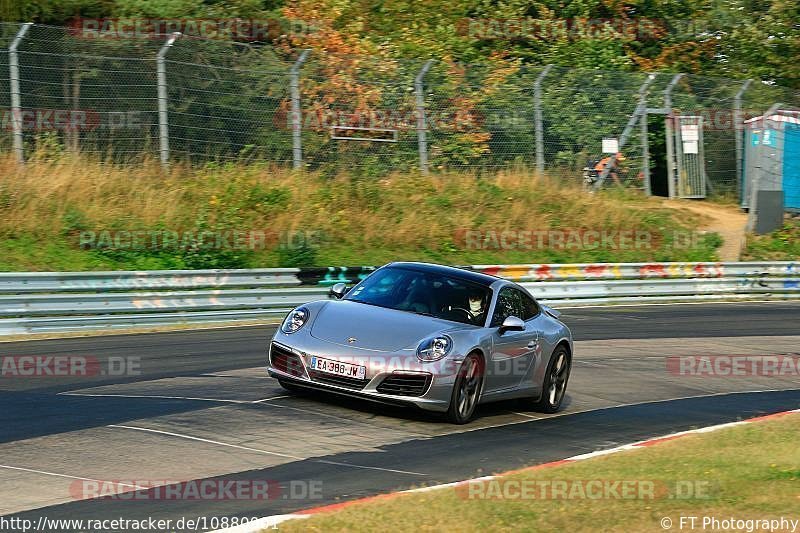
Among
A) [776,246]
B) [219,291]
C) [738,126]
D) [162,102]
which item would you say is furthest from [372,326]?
[738,126]

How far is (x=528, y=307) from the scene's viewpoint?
39.3 ft

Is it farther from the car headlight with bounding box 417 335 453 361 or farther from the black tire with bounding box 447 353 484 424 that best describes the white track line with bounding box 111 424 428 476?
the black tire with bounding box 447 353 484 424

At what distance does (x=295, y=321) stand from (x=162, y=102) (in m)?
13.6

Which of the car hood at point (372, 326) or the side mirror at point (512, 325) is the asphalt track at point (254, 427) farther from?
the side mirror at point (512, 325)

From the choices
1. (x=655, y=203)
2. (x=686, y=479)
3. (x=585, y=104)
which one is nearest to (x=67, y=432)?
(x=686, y=479)

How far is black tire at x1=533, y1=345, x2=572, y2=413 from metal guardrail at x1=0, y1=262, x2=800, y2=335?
7.76 metres

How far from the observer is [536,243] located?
2812 centimetres

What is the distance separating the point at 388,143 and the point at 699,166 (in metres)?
11.7

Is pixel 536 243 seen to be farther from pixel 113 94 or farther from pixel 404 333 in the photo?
pixel 404 333

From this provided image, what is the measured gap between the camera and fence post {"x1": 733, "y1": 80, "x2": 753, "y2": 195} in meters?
33.7

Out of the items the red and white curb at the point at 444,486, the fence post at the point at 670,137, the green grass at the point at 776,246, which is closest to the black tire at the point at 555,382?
the red and white curb at the point at 444,486

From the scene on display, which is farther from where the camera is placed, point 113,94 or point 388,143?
point 388,143

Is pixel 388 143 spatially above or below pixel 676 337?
above

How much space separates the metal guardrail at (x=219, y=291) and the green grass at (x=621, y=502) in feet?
32.6
